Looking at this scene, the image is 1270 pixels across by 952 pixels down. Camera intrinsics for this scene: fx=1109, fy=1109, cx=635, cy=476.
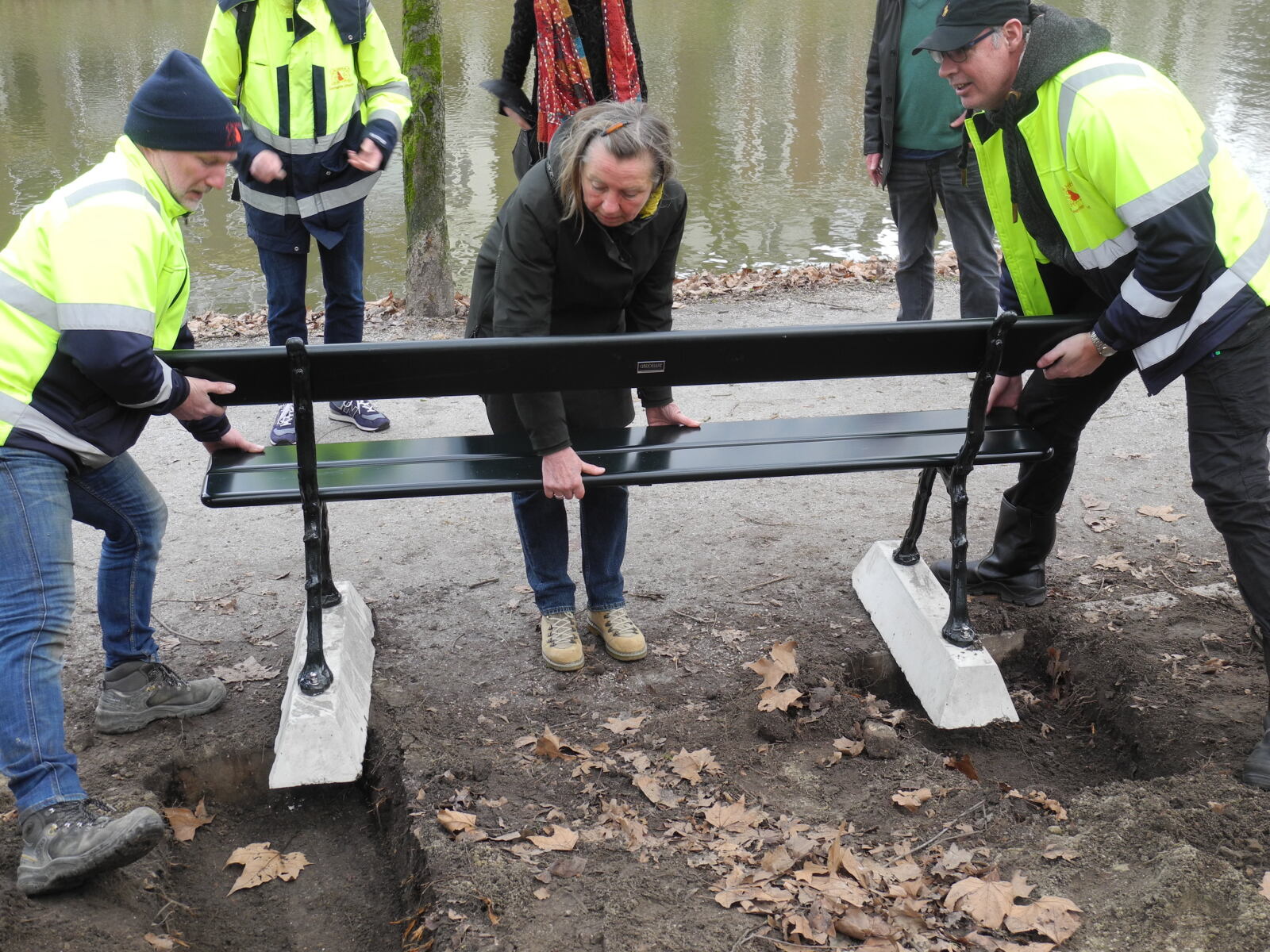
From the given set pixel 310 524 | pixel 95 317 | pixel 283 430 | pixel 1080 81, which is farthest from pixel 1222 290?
pixel 283 430

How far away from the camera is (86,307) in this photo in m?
2.66

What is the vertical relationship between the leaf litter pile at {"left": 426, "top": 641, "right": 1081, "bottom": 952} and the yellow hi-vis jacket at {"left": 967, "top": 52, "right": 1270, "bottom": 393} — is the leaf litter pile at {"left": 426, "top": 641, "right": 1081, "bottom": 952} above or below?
below

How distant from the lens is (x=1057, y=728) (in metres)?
3.65

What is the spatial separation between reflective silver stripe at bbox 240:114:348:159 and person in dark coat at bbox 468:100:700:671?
5.62 ft

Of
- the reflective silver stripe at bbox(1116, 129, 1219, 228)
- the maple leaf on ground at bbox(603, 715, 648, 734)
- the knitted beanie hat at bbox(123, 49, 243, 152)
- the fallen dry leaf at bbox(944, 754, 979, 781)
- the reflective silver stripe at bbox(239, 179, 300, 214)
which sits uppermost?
the knitted beanie hat at bbox(123, 49, 243, 152)

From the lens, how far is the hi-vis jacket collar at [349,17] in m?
4.77

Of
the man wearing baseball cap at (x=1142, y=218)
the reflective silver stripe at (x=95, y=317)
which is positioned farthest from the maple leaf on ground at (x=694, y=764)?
the reflective silver stripe at (x=95, y=317)

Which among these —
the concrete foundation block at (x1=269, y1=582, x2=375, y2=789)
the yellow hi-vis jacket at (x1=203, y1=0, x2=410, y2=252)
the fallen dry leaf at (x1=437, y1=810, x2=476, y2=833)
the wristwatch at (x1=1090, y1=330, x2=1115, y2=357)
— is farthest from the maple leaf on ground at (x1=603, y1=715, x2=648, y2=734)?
the yellow hi-vis jacket at (x1=203, y1=0, x2=410, y2=252)

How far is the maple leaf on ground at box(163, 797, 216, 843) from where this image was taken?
3.16m

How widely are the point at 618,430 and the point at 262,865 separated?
172 centimetres

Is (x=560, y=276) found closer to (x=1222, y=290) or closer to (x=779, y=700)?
(x=779, y=700)

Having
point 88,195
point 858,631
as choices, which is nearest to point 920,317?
point 858,631

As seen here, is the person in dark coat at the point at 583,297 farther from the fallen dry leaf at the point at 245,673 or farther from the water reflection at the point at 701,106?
the water reflection at the point at 701,106

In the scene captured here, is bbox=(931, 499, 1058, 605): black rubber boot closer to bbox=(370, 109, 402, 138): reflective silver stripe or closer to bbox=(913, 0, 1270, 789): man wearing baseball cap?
bbox=(913, 0, 1270, 789): man wearing baseball cap
